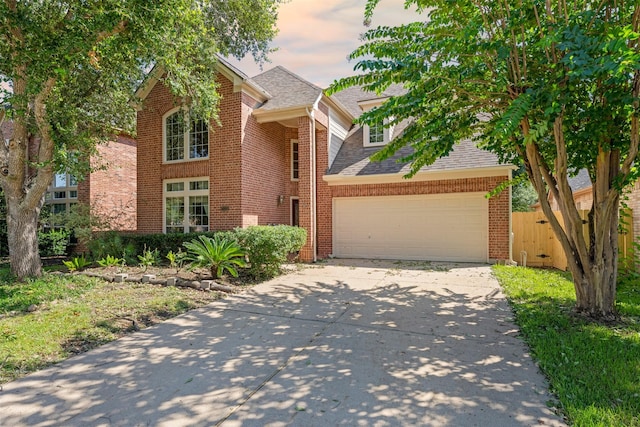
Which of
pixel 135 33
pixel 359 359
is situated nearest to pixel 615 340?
pixel 359 359

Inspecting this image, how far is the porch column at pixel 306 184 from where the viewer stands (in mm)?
11305

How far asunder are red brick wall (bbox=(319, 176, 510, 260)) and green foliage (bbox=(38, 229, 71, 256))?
1250 centimetres

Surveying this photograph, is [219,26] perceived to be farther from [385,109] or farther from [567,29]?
[567,29]

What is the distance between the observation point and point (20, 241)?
296 inches

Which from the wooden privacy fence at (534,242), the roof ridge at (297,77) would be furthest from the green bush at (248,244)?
the wooden privacy fence at (534,242)

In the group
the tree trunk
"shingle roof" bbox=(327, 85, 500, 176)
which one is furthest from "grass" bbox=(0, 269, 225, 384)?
"shingle roof" bbox=(327, 85, 500, 176)

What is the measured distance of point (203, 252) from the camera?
24.5ft

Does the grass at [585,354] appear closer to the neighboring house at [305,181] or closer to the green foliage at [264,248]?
the neighboring house at [305,181]

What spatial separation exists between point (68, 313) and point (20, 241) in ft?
12.1

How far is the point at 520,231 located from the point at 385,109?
8413 mm

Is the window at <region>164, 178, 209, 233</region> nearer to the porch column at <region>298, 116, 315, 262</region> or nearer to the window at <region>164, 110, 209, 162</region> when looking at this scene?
the window at <region>164, 110, 209, 162</region>

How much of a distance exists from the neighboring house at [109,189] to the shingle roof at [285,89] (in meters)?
6.62

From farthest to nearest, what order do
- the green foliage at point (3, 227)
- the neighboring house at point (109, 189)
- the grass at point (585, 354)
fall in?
the neighboring house at point (109, 189), the green foliage at point (3, 227), the grass at point (585, 354)

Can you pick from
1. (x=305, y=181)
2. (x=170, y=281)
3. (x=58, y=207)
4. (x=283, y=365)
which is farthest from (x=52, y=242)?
(x=283, y=365)
